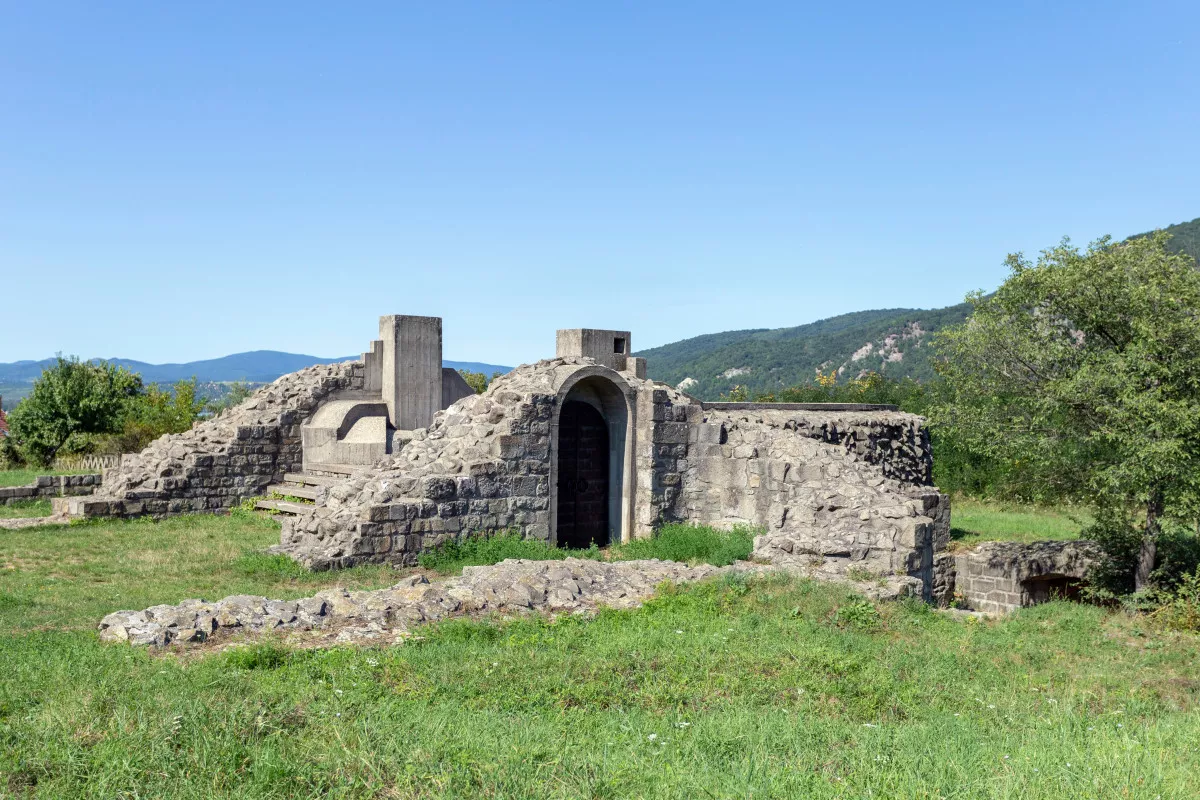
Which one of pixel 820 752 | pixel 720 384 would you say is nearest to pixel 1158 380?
pixel 820 752

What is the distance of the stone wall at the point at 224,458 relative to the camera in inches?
671

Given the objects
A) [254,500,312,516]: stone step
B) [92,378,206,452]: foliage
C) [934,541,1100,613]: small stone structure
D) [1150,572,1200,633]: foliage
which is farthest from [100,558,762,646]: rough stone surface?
[92,378,206,452]: foliage

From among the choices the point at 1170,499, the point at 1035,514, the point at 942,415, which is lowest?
the point at 1035,514

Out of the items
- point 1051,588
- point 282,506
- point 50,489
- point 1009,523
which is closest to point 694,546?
point 1051,588

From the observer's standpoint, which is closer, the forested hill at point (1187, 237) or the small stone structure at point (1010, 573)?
the small stone structure at point (1010, 573)

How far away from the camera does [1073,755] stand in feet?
16.0

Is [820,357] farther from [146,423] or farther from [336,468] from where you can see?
[336,468]

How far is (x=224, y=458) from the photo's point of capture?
59.5 ft

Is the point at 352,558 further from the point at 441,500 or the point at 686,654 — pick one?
the point at 686,654

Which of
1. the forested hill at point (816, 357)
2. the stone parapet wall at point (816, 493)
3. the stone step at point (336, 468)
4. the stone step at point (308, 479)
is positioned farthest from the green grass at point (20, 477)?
the forested hill at point (816, 357)

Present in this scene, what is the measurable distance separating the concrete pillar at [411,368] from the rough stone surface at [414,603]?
9.19 meters

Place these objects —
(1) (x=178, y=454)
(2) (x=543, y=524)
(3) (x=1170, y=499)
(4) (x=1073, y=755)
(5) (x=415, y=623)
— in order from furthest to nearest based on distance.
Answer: (1) (x=178, y=454), (2) (x=543, y=524), (3) (x=1170, y=499), (5) (x=415, y=623), (4) (x=1073, y=755)

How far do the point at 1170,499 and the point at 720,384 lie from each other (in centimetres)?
7140

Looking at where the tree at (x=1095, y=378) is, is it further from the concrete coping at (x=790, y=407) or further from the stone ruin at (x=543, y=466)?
the concrete coping at (x=790, y=407)
